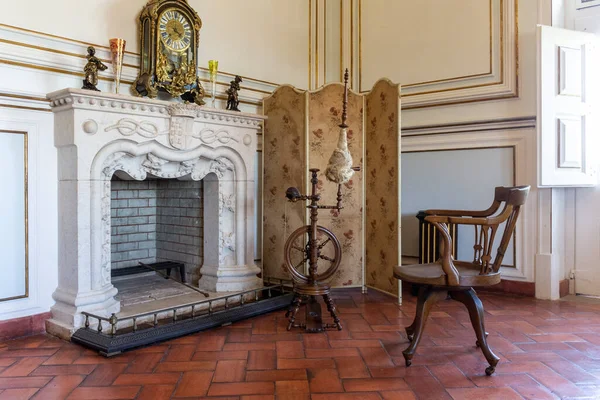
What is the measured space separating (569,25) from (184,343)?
3.94m

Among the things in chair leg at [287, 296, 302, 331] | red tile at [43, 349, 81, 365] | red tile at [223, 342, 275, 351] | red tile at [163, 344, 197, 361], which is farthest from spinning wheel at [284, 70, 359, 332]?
red tile at [43, 349, 81, 365]

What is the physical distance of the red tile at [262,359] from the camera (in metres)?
2.41

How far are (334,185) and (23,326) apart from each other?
7.98 ft

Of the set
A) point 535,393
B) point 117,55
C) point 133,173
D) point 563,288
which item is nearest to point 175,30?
point 117,55

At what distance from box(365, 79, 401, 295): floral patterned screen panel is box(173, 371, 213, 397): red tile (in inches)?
72.7

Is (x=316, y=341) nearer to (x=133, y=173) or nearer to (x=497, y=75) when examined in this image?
(x=133, y=173)

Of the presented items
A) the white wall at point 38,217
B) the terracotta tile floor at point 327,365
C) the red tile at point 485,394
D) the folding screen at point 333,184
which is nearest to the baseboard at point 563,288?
the terracotta tile floor at point 327,365

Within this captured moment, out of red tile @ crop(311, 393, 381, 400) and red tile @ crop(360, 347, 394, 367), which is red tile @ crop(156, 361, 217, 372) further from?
red tile @ crop(360, 347, 394, 367)

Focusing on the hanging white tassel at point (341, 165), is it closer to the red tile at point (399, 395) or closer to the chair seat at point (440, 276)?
the chair seat at point (440, 276)

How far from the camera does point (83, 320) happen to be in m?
2.87

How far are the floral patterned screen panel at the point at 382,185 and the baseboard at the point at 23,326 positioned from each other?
240 cm

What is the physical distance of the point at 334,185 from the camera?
3996mm

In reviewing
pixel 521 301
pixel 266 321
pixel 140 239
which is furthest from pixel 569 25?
pixel 140 239

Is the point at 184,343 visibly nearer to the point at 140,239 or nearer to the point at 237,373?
the point at 237,373
